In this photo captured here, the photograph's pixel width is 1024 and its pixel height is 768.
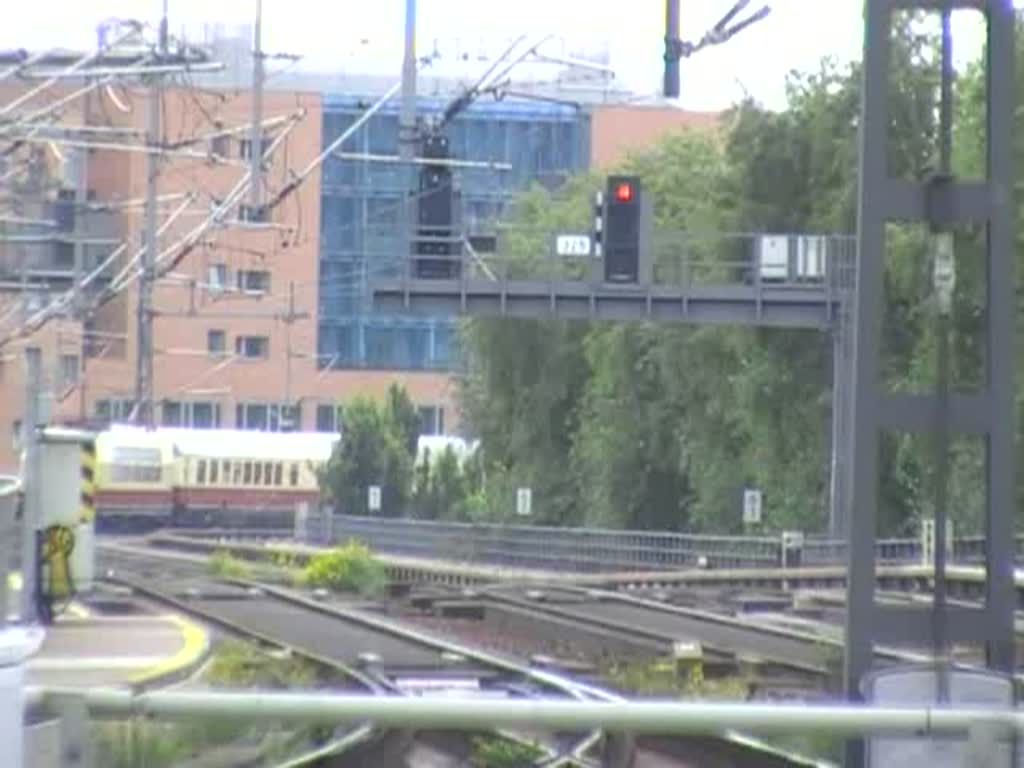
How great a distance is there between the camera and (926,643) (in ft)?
41.1

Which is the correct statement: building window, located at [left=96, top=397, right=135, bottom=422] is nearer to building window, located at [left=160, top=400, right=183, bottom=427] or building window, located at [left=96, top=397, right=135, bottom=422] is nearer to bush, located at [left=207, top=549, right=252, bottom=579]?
building window, located at [left=160, top=400, right=183, bottom=427]

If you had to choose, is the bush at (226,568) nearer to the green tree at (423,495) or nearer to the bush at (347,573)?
the bush at (347,573)

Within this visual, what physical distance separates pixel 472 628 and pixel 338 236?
47837 mm

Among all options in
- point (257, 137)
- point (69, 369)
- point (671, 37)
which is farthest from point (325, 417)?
point (671, 37)

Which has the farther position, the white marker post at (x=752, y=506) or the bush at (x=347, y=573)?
the white marker post at (x=752, y=506)

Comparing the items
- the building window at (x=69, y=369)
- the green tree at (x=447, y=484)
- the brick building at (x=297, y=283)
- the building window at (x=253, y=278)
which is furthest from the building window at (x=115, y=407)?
the building window at (x=69, y=369)

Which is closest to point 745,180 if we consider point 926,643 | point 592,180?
point 592,180

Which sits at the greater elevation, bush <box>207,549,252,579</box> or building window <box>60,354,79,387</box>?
building window <box>60,354,79,387</box>

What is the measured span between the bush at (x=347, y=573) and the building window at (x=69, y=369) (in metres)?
4.53

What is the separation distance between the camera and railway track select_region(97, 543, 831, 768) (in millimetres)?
7793

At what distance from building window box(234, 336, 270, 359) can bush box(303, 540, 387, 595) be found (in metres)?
32.9

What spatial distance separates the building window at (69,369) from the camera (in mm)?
38400

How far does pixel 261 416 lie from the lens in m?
78.9

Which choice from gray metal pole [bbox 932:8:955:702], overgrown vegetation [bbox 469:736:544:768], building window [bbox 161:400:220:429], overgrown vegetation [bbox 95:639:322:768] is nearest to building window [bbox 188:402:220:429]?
building window [bbox 161:400:220:429]
